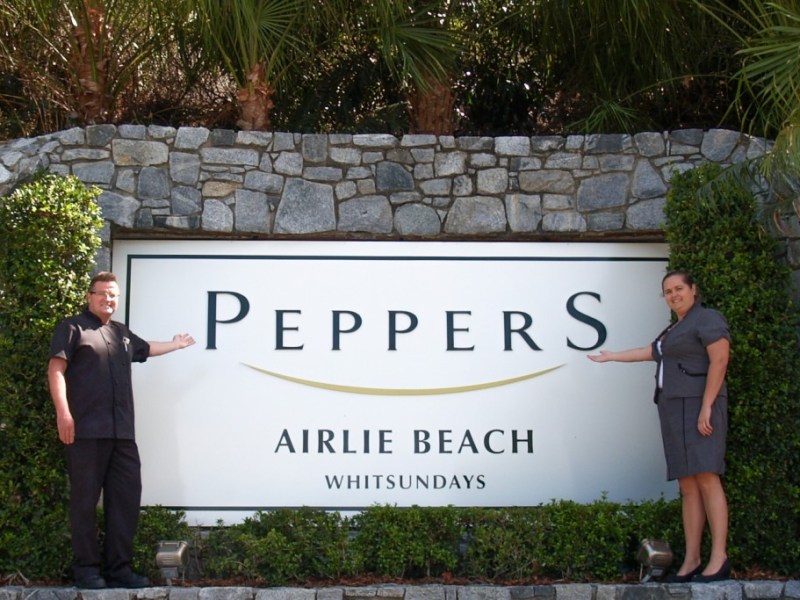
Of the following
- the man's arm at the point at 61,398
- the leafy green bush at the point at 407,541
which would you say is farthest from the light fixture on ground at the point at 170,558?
the leafy green bush at the point at 407,541

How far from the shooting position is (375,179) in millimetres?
6797

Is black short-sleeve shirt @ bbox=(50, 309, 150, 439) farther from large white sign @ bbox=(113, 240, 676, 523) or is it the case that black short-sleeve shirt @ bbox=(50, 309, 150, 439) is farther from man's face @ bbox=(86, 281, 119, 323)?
large white sign @ bbox=(113, 240, 676, 523)

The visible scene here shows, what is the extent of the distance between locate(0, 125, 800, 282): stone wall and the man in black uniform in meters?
1.07

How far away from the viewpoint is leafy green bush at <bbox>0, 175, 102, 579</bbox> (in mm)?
5902

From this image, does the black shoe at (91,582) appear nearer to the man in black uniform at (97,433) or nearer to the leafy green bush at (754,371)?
the man in black uniform at (97,433)

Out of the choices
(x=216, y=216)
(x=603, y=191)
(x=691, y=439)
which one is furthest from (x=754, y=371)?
(x=216, y=216)

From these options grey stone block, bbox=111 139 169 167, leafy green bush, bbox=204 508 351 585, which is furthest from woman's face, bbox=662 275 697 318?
grey stone block, bbox=111 139 169 167

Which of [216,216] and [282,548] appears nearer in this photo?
[282,548]

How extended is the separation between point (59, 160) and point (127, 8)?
4.82ft

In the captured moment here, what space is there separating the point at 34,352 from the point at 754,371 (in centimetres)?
410

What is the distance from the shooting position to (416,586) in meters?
5.72

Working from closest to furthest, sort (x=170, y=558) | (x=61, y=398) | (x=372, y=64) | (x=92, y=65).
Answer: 1. (x=61, y=398)
2. (x=170, y=558)
3. (x=92, y=65)
4. (x=372, y=64)

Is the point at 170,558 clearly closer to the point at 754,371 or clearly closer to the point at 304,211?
the point at 304,211

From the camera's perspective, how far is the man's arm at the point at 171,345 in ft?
20.4
